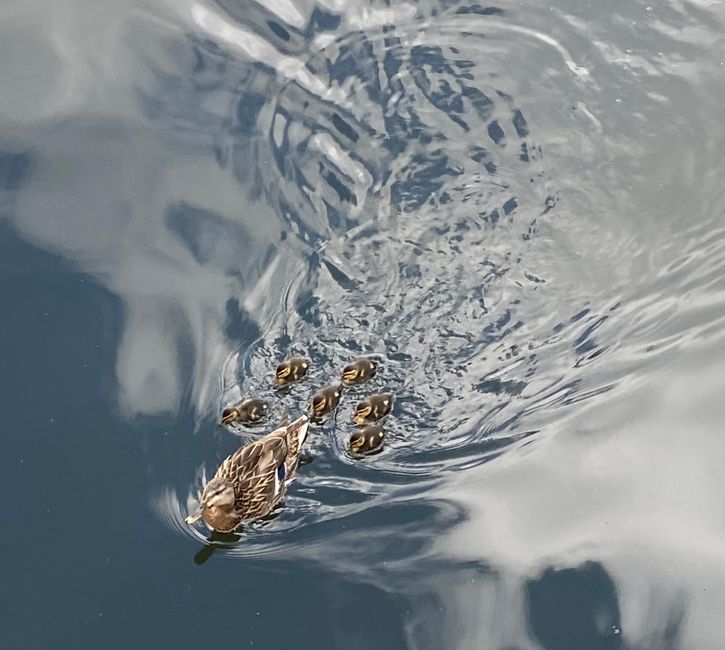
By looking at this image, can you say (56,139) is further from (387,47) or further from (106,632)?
(106,632)

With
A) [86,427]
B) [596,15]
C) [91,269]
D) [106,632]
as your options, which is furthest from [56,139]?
[596,15]

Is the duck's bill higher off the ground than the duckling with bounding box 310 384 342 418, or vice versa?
the duckling with bounding box 310 384 342 418

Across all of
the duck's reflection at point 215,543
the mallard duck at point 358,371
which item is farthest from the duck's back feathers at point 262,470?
the mallard duck at point 358,371

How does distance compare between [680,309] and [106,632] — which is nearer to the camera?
[106,632]

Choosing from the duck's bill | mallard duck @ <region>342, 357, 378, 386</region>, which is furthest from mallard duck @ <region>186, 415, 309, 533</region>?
mallard duck @ <region>342, 357, 378, 386</region>

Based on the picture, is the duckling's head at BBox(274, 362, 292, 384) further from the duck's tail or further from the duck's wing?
the duck's wing

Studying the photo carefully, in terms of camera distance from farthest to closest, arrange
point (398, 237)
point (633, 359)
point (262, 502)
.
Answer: point (398, 237) < point (633, 359) < point (262, 502)

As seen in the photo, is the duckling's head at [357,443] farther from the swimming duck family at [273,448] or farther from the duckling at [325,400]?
the duckling at [325,400]
